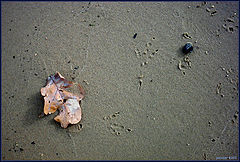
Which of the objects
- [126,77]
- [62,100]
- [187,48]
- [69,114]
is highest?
[187,48]

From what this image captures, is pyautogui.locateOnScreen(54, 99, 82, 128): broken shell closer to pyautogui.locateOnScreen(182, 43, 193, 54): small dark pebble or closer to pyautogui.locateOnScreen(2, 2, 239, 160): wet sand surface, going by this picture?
pyautogui.locateOnScreen(2, 2, 239, 160): wet sand surface

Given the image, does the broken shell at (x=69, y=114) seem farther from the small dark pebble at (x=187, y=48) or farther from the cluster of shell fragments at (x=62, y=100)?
the small dark pebble at (x=187, y=48)

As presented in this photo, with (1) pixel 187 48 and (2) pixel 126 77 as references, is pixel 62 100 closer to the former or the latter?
(2) pixel 126 77

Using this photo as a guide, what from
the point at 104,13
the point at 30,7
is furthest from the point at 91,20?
the point at 30,7

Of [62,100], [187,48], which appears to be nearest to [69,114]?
[62,100]

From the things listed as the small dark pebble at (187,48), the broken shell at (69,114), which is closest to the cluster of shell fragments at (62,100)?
the broken shell at (69,114)

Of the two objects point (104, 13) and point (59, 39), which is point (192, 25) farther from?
point (59, 39)
